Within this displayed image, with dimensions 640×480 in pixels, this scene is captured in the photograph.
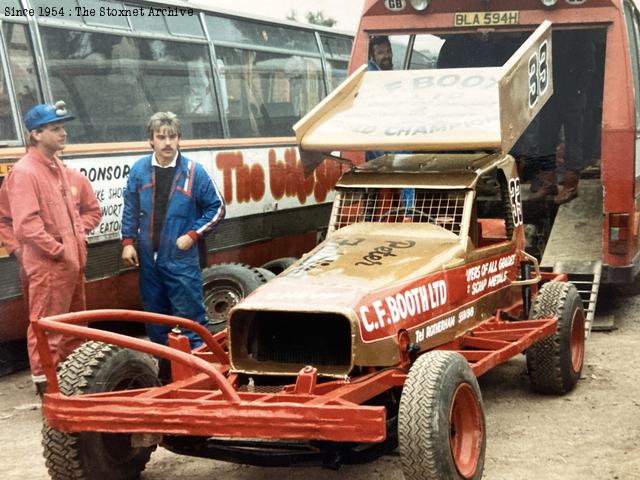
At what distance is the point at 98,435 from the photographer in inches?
218

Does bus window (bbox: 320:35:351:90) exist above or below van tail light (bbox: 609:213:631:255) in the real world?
above

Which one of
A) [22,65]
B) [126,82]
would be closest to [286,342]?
[22,65]

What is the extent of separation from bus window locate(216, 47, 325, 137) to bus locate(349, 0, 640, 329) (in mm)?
1686

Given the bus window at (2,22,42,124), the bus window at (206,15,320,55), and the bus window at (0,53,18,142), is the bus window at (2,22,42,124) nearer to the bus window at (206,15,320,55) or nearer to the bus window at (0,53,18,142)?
the bus window at (0,53,18,142)

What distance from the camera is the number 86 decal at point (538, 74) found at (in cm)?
770

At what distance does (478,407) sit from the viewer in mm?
5645

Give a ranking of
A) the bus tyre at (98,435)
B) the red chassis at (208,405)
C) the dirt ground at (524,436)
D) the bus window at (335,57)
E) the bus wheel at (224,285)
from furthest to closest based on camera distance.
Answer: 1. the bus window at (335,57)
2. the bus wheel at (224,285)
3. the dirt ground at (524,436)
4. the bus tyre at (98,435)
5. the red chassis at (208,405)

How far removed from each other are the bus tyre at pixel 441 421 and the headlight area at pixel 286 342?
613 millimetres

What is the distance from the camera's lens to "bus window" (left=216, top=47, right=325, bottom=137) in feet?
38.9

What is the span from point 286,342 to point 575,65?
22.6 ft

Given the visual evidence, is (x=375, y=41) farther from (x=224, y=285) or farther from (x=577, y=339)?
(x=577, y=339)

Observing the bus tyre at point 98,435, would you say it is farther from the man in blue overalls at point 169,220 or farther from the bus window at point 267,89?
the bus window at point 267,89

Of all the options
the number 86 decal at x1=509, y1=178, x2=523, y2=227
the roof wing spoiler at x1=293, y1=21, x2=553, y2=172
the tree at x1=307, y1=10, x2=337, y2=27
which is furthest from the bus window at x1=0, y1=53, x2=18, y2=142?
the tree at x1=307, y1=10, x2=337, y2=27

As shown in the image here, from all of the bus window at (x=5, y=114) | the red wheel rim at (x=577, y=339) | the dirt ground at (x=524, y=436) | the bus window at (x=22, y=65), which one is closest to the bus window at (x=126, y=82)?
the bus window at (x=22, y=65)
